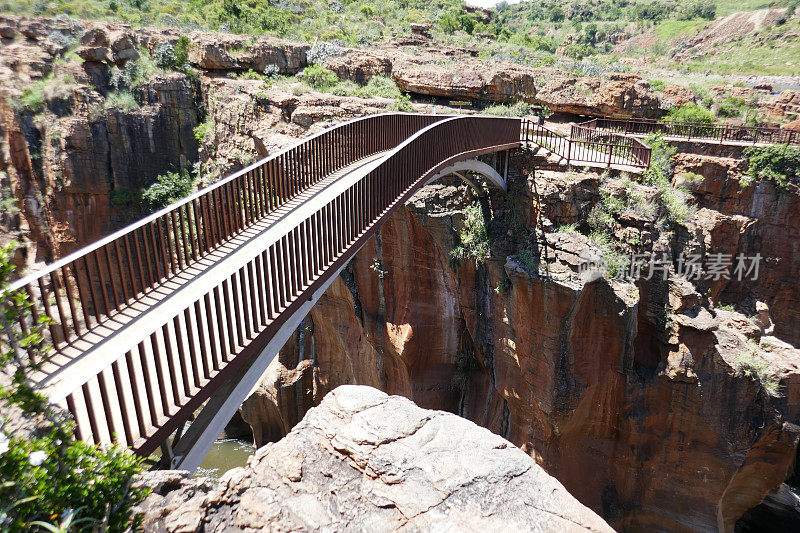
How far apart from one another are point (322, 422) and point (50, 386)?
7.17 feet

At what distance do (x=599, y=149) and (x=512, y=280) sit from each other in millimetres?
6470

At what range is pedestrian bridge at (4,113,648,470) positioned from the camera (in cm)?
382

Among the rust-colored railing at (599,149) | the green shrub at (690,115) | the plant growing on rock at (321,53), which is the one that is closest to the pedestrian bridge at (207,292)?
the rust-colored railing at (599,149)

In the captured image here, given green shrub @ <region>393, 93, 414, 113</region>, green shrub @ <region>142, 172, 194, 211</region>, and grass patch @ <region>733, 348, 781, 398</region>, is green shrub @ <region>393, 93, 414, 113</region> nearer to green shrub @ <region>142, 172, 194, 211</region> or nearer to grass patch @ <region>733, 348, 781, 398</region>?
green shrub @ <region>142, 172, 194, 211</region>

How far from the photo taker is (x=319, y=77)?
18938 mm

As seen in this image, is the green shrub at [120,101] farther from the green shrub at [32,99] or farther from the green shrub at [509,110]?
the green shrub at [509,110]

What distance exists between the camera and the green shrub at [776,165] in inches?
634

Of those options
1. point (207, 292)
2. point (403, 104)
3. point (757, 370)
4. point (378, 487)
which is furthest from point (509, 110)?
point (378, 487)

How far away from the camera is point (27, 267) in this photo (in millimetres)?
15227

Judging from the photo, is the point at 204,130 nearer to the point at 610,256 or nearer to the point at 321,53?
the point at 321,53

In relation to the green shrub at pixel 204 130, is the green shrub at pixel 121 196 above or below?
below

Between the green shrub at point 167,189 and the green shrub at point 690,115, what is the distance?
64.2 feet

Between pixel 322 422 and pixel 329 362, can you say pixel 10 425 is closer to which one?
pixel 322 422

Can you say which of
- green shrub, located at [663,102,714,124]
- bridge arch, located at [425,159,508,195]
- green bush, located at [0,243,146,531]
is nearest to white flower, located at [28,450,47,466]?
green bush, located at [0,243,146,531]
